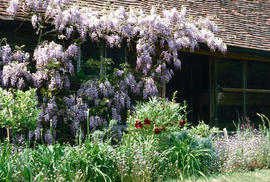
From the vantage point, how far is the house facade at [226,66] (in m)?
10.3

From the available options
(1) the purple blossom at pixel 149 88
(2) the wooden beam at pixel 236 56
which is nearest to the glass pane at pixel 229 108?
(2) the wooden beam at pixel 236 56

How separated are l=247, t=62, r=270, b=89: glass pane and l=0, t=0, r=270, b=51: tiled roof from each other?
2.65 feet

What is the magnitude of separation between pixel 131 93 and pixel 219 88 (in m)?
2.83

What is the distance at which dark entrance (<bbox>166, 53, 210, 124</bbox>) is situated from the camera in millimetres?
11305

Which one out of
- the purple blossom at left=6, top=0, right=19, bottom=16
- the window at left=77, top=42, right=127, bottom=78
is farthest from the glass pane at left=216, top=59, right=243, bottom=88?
the purple blossom at left=6, top=0, right=19, bottom=16

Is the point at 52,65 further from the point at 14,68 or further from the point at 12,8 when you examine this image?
the point at 12,8

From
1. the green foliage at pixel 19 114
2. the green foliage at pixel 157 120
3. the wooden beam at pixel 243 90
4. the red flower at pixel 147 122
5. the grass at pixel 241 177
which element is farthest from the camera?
the wooden beam at pixel 243 90

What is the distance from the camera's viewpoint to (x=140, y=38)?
9.09 m

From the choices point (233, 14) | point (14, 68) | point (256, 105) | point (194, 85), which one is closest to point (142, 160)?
point (14, 68)

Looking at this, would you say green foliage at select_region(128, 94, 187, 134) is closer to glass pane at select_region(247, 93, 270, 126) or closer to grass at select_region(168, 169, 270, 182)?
grass at select_region(168, 169, 270, 182)

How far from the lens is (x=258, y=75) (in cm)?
1159

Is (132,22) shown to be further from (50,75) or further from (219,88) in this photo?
(219,88)

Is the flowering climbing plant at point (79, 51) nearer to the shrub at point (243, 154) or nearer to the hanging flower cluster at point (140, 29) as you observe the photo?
the hanging flower cluster at point (140, 29)

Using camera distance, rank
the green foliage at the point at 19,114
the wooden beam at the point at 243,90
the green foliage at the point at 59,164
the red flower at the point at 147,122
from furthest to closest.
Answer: the wooden beam at the point at 243,90, the red flower at the point at 147,122, the green foliage at the point at 19,114, the green foliage at the point at 59,164
